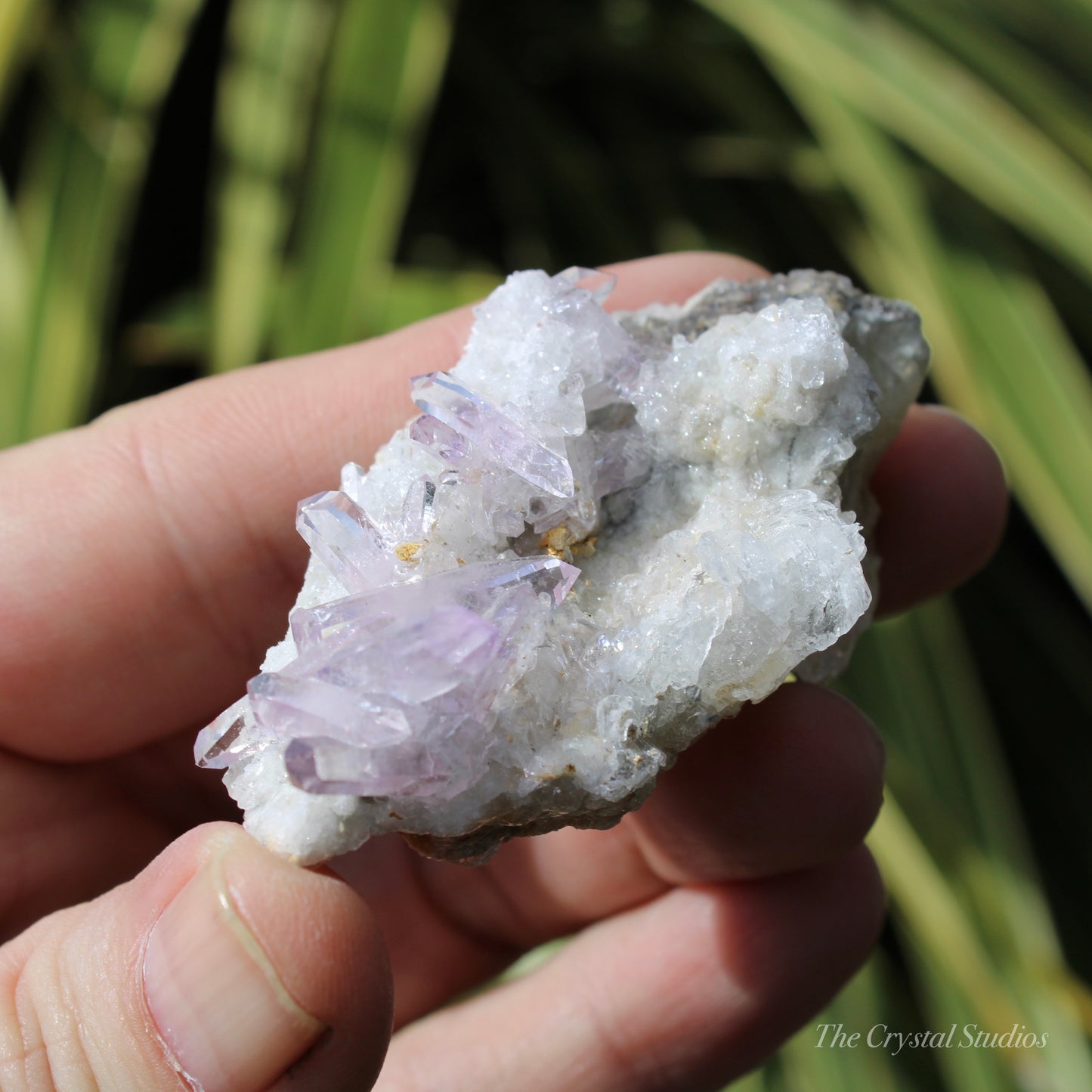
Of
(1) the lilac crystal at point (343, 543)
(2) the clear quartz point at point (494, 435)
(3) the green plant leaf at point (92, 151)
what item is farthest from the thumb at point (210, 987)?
(3) the green plant leaf at point (92, 151)

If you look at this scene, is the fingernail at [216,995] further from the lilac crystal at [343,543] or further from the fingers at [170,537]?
the fingers at [170,537]

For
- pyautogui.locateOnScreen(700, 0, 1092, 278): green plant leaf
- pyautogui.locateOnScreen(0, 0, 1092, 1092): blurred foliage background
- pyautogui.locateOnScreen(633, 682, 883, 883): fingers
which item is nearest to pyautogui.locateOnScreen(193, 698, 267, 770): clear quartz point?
pyautogui.locateOnScreen(633, 682, 883, 883): fingers

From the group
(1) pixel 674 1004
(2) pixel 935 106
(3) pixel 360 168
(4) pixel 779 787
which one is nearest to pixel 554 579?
(4) pixel 779 787

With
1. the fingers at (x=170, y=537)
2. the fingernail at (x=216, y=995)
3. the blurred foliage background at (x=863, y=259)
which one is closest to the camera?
the fingernail at (x=216, y=995)

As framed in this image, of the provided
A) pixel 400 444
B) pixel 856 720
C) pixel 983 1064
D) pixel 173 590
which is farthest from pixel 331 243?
pixel 983 1064

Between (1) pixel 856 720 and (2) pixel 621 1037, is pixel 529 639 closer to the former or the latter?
(1) pixel 856 720

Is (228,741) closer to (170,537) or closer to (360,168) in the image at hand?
(170,537)
